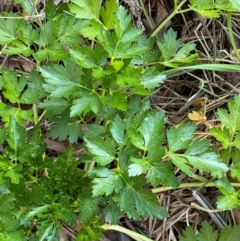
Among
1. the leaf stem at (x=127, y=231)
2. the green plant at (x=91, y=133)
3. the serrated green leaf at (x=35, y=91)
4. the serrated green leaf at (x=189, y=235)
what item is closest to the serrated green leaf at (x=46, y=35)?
the green plant at (x=91, y=133)

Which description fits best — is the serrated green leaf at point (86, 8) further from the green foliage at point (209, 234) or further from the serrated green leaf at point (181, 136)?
the green foliage at point (209, 234)

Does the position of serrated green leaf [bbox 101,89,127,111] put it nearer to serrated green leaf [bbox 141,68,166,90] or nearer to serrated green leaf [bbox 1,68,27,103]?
serrated green leaf [bbox 141,68,166,90]

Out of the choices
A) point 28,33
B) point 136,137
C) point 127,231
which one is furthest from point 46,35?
point 127,231

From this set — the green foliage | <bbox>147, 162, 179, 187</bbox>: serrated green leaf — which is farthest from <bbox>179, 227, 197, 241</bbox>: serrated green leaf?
<bbox>147, 162, 179, 187</bbox>: serrated green leaf

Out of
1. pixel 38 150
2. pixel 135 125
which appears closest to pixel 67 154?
pixel 38 150

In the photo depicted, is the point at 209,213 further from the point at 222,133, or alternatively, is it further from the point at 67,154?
the point at 67,154

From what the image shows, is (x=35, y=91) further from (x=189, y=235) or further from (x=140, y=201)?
(x=189, y=235)

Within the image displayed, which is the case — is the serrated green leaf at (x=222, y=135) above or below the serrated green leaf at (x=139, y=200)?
above
